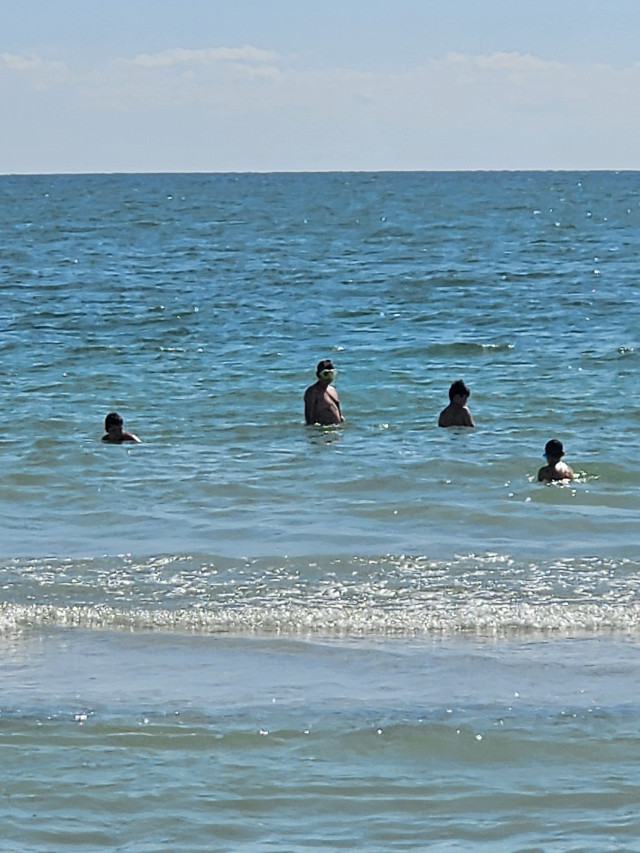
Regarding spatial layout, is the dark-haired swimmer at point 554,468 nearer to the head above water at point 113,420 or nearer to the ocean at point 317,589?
the ocean at point 317,589

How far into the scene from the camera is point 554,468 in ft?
43.9

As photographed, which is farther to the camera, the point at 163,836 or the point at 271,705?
the point at 271,705

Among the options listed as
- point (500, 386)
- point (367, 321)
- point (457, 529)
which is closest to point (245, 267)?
point (367, 321)

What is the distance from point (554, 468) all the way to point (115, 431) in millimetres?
4817

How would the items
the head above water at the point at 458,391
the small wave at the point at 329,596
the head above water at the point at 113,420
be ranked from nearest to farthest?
the small wave at the point at 329,596, the head above water at the point at 113,420, the head above water at the point at 458,391

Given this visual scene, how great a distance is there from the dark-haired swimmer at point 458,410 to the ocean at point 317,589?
0.32m

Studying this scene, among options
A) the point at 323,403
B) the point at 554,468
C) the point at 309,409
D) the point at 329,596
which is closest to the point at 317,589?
the point at 329,596

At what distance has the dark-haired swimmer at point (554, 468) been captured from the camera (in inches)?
525

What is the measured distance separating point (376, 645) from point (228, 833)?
281cm

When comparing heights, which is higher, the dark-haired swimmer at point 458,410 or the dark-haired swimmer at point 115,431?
the dark-haired swimmer at point 458,410

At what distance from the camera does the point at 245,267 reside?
3934 centimetres

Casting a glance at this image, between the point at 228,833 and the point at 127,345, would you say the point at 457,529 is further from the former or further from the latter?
the point at 127,345

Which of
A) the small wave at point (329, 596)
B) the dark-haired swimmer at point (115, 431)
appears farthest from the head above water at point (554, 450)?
the dark-haired swimmer at point (115, 431)

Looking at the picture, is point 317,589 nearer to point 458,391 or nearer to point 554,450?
point 554,450
